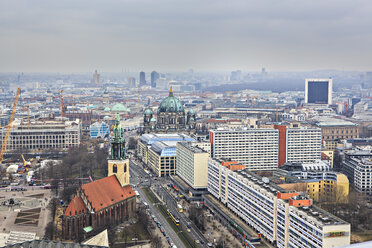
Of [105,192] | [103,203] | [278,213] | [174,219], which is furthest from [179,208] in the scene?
[278,213]

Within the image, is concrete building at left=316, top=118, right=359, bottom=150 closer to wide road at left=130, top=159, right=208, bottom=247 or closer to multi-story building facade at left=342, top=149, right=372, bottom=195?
multi-story building facade at left=342, top=149, right=372, bottom=195

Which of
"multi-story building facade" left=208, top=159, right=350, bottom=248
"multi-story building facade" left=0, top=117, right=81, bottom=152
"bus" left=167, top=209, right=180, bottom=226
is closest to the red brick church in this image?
"bus" left=167, top=209, right=180, bottom=226

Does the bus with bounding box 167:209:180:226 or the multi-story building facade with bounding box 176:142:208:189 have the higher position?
the multi-story building facade with bounding box 176:142:208:189

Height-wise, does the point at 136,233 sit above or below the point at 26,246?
below

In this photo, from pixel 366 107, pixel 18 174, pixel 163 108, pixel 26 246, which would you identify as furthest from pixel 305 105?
pixel 26 246

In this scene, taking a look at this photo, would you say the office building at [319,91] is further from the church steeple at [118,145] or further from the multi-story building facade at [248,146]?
the church steeple at [118,145]

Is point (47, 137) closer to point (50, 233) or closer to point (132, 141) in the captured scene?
point (132, 141)

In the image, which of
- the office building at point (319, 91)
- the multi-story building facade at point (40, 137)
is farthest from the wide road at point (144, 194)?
the office building at point (319, 91)
